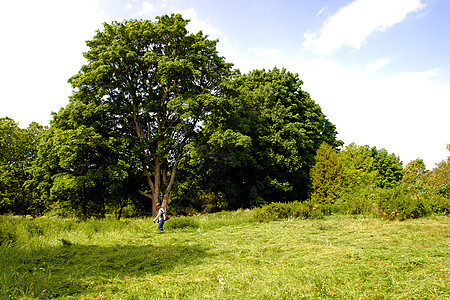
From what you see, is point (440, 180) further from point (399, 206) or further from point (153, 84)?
point (153, 84)

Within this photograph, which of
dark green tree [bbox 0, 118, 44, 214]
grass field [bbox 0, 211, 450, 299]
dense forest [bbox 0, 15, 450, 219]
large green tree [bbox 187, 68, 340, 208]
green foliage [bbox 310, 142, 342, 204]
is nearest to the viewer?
grass field [bbox 0, 211, 450, 299]

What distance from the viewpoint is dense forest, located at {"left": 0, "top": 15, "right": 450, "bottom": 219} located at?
18391 millimetres

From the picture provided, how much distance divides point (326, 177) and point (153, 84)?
55.7 ft

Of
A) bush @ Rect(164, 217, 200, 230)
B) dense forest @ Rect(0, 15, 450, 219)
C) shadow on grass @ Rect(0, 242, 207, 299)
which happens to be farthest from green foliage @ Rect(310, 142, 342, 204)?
shadow on grass @ Rect(0, 242, 207, 299)

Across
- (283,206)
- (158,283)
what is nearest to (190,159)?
(283,206)

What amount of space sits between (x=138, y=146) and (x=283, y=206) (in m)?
10.9

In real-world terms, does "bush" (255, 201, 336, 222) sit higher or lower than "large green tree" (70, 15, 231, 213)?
lower

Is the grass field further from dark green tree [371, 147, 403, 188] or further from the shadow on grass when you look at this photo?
dark green tree [371, 147, 403, 188]

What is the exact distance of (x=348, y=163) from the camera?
32781 millimetres

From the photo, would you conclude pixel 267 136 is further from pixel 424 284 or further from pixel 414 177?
pixel 424 284

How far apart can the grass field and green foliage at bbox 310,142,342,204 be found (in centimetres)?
1522

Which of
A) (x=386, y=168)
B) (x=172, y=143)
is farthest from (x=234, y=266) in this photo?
(x=386, y=168)

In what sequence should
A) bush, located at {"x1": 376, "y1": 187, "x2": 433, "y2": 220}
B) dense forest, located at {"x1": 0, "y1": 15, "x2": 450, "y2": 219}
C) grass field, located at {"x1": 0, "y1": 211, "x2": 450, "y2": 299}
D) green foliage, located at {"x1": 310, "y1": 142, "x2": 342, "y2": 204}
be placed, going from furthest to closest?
green foliage, located at {"x1": 310, "y1": 142, "x2": 342, "y2": 204}
dense forest, located at {"x1": 0, "y1": 15, "x2": 450, "y2": 219}
bush, located at {"x1": 376, "y1": 187, "x2": 433, "y2": 220}
grass field, located at {"x1": 0, "y1": 211, "x2": 450, "y2": 299}

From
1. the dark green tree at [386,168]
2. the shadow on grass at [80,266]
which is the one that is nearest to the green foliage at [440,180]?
the shadow on grass at [80,266]
